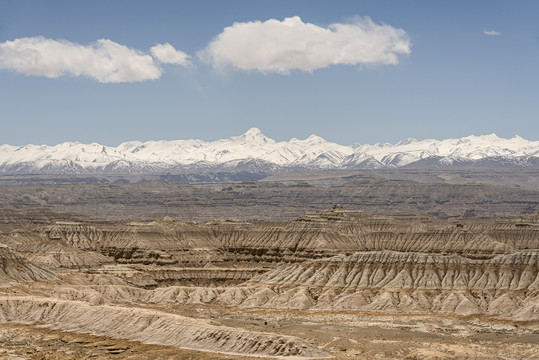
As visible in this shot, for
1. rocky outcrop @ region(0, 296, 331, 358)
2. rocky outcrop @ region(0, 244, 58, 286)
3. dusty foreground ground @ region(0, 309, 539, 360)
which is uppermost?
rocky outcrop @ region(0, 244, 58, 286)

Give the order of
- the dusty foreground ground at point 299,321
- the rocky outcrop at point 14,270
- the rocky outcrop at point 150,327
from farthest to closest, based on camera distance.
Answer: the rocky outcrop at point 14,270 < the dusty foreground ground at point 299,321 < the rocky outcrop at point 150,327

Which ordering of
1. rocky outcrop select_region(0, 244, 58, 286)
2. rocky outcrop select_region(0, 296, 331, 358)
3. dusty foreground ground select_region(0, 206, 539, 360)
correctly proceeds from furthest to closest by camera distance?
1. rocky outcrop select_region(0, 244, 58, 286)
2. dusty foreground ground select_region(0, 206, 539, 360)
3. rocky outcrop select_region(0, 296, 331, 358)

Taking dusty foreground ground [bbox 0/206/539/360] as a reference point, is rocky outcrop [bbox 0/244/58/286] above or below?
above

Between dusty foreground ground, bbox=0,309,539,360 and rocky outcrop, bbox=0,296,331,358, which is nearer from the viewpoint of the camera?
rocky outcrop, bbox=0,296,331,358

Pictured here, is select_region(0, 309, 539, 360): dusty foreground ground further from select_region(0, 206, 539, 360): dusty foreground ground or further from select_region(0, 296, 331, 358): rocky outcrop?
select_region(0, 296, 331, 358): rocky outcrop

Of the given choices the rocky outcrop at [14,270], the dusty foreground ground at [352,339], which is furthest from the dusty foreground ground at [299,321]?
the rocky outcrop at [14,270]

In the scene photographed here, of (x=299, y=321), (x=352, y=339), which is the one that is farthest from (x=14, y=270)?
(x=352, y=339)

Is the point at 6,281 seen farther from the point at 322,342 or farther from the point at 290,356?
the point at 290,356

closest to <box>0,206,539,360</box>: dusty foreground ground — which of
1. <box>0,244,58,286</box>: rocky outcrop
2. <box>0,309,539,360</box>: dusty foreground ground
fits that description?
<box>0,309,539,360</box>: dusty foreground ground

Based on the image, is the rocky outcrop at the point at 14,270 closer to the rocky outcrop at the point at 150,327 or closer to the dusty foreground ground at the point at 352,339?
the rocky outcrop at the point at 150,327

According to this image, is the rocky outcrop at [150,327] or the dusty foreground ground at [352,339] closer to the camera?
the rocky outcrop at [150,327]

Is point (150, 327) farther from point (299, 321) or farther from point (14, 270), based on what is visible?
point (14, 270)
